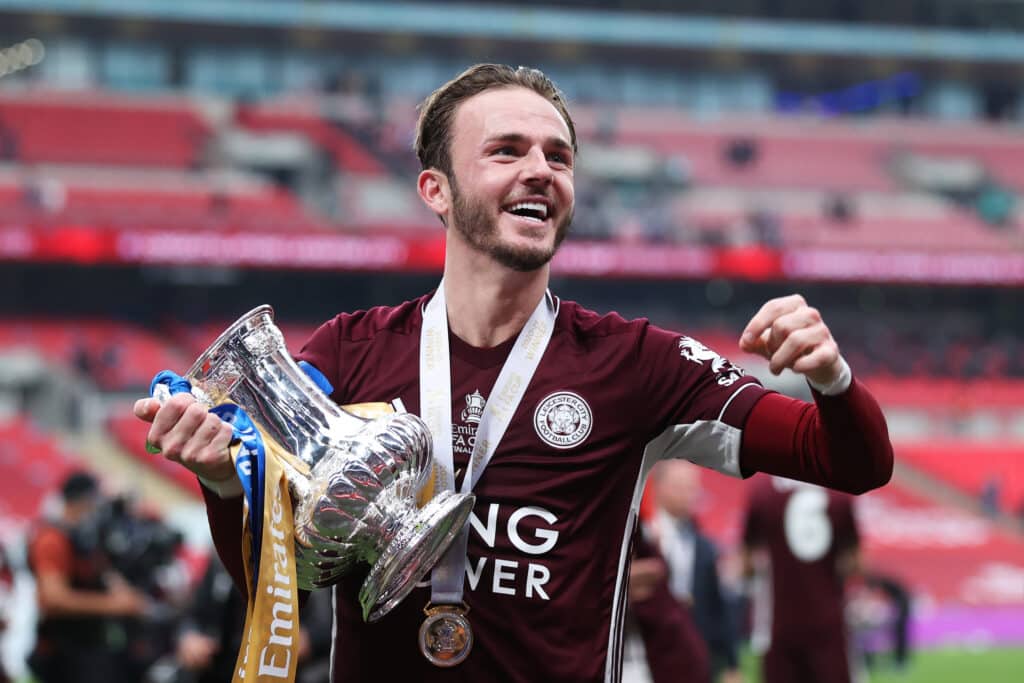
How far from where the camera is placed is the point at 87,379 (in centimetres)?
2202

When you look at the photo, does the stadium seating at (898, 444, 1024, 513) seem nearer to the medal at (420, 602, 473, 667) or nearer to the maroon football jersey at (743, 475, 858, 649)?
the maroon football jersey at (743, 475, 858, 649)

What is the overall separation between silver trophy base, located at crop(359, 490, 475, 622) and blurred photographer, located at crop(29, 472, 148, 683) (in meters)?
4.85

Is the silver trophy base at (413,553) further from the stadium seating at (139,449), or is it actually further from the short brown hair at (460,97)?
the stadium seating at (139,449)

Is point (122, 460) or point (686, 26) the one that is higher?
point (686, 26)

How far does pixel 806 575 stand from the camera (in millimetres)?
6359

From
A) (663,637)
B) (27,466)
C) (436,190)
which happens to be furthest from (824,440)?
(27,466)

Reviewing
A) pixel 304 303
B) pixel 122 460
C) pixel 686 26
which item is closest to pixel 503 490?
pixel 122 460

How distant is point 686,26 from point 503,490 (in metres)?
31.0

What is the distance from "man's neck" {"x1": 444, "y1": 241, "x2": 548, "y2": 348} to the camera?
95.8 inches

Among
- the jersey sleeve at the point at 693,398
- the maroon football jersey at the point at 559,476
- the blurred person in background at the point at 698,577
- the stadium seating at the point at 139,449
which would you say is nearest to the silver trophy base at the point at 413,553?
the maroon football jersey at the point at 559,476

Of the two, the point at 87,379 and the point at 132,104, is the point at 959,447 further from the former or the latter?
the point at 132,104

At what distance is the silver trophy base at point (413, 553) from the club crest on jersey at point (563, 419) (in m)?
0.23

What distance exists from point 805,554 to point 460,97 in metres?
4.44

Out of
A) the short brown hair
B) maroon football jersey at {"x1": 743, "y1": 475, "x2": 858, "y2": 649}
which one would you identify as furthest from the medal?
maroon football jersey at {"x1": 743, "y1": 475, "x2": 858, "y2": 649}
